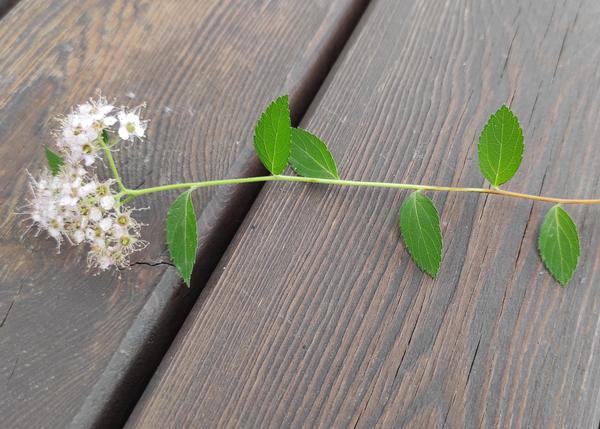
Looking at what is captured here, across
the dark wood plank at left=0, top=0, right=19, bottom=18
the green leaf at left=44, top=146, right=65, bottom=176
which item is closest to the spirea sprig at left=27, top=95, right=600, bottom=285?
the green leaf at left=44, top=146, right=65, bottom=176

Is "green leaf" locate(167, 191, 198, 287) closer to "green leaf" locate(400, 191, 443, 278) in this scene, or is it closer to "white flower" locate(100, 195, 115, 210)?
"white flower" locate(100, 195, 115, 210)

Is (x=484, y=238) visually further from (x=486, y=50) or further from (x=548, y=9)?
(x=548, y=9)

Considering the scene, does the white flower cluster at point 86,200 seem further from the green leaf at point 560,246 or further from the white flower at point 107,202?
the green leaf at point 560,246

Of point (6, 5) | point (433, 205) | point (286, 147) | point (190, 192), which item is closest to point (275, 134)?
point (286, 147)

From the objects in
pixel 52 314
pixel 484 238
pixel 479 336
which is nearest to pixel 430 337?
pixel 479 336

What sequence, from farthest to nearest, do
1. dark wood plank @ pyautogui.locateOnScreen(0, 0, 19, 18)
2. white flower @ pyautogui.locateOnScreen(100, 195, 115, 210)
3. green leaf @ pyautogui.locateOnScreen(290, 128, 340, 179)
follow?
dark wood plank @ pyautogui.locateOnScreen(0, 0, 19, 18), green leaf @ pyautogui.locateOnScreen(290, 128, 340, 179), white flower @ pyautogui.locateOnScreen(100, 195, 115, 210)
